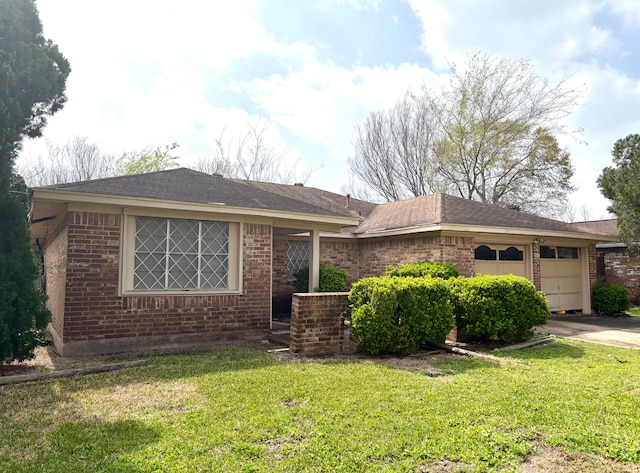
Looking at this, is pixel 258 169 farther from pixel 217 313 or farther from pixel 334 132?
pixel 217 313

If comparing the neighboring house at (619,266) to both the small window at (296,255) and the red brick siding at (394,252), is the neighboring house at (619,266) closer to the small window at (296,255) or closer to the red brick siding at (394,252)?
the red brick siding at (394,252)

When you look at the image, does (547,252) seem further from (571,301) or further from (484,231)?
(484,231)

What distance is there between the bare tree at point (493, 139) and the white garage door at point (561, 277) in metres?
10.7

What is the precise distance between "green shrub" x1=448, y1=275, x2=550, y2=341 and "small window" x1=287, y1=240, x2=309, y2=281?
6.17 m

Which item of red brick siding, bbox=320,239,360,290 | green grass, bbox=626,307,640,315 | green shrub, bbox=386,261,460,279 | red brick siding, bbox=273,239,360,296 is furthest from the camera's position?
green grass, bbox=626,307,640,315

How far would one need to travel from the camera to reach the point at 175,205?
743 centimetres

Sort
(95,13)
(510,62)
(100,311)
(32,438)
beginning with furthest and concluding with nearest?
(510,62)
(95,13)
(100,311)
(32,438)

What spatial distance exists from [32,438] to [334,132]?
67.3 ft

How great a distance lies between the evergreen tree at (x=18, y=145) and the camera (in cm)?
569

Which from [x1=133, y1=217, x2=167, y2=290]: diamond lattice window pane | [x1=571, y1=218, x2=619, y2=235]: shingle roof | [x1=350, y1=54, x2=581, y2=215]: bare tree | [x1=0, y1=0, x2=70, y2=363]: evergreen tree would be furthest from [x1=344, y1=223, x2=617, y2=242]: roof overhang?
[x1=350, y1=54, x2=581, y2=215]: bare tree

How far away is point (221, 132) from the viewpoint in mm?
27812

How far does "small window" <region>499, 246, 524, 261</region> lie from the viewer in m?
12.1

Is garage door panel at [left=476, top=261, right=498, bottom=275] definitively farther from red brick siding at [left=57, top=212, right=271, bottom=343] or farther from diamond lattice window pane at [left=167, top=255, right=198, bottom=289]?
diamond lattice window pane at [left=167, top=255, right=198, bottom=289]

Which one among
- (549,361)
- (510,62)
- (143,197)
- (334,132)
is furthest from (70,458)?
(510,62)
